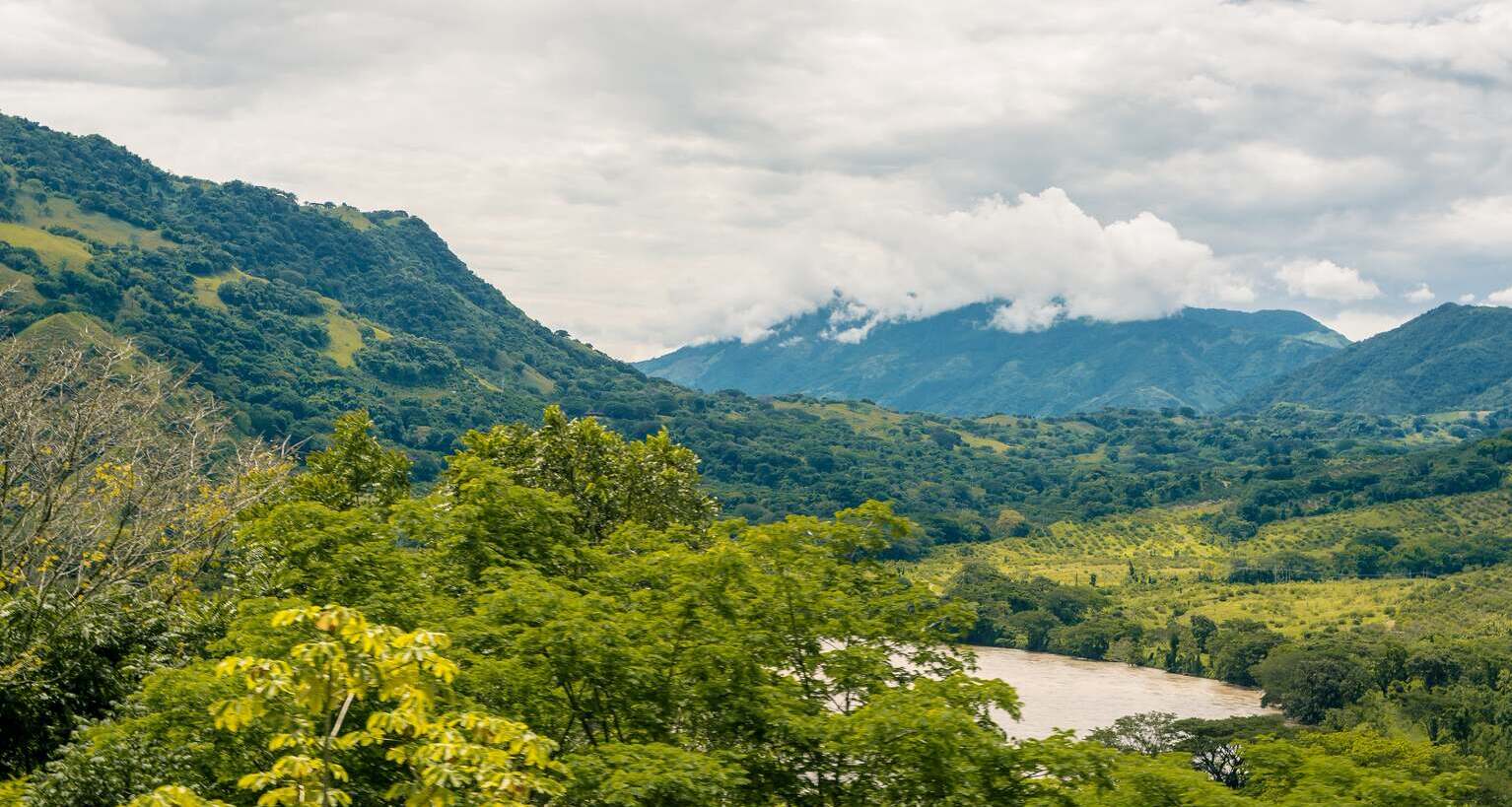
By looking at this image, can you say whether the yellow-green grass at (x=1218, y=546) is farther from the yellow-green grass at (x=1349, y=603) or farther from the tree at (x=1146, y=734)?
the tree at (x=1146, y=734)

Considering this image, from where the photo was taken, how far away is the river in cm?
9394

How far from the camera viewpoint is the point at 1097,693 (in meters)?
107

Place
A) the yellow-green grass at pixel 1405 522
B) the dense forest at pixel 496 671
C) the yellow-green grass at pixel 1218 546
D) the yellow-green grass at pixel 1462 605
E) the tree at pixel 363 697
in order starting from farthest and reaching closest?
1. the yellow-green grass at pixel 1405 522
2. the yellow-green grass at pixel 1218 546
3. the yellow-green grass at pixel 1462 605
4. the dense forest at pixel 496 671
5. the tree at pixel 363 697

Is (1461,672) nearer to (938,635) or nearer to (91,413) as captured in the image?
(938,635)

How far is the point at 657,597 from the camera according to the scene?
73.8ft

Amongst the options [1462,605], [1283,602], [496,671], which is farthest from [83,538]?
[1283,602]

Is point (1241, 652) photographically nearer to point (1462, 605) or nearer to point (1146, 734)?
point (1462, 605)

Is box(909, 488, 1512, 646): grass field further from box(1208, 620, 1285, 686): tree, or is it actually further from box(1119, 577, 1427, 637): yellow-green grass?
box(1208, 620, 1285, 686): tree

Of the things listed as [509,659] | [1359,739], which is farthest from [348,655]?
[1359,739]

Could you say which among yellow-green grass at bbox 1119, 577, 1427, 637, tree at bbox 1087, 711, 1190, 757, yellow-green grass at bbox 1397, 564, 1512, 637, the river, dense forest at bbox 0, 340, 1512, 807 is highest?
dense forest at bbox 0, 340, 1512, 807

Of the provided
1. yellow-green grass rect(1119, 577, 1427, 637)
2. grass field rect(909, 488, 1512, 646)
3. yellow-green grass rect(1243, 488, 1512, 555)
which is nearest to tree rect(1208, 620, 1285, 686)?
grass field rect(909, 488, 1512, 646)

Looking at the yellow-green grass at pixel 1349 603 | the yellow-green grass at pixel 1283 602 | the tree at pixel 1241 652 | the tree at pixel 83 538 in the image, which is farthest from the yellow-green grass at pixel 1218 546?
the tree at pixel 83 538

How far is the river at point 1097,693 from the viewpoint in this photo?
93.9 metres

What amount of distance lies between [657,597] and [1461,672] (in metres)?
90.1
